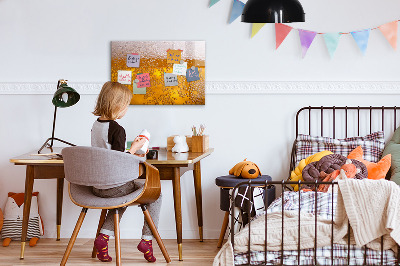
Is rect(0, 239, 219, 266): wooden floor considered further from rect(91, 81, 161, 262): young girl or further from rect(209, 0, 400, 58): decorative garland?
rect(209, 0, 400, 58): decorative garland

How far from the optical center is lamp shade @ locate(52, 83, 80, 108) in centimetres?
404

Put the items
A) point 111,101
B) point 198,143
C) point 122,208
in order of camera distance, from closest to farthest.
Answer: point 111,101, point 122,208, point 198,143

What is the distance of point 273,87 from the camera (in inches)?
172

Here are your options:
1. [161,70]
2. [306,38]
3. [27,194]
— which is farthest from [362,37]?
[27,194]

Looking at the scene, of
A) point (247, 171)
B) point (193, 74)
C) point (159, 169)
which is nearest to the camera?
point (159, 169)

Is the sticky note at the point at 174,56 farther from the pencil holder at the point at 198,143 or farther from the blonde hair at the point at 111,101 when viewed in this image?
the blonde hair at the point at 111,101

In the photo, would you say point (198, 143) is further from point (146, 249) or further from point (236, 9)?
point (236, 9)

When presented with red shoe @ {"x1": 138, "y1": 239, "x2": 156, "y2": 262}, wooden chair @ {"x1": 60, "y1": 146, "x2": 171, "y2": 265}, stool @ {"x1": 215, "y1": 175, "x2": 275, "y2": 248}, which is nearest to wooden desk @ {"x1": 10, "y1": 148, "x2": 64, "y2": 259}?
wooden chair @ {"x1": 60, "y1": 146, "x2": 171, "y2": 265}

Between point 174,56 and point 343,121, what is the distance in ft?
4.26

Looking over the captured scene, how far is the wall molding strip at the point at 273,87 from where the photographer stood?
4.33 m

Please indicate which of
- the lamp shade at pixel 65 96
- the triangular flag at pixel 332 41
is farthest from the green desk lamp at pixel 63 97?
the triangular flag at pixel 332 41

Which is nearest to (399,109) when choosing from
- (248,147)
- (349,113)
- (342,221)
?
(349,113)

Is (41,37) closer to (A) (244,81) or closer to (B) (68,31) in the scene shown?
(B) (68,31)

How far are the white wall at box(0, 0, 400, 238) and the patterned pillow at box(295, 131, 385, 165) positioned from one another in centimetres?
19
